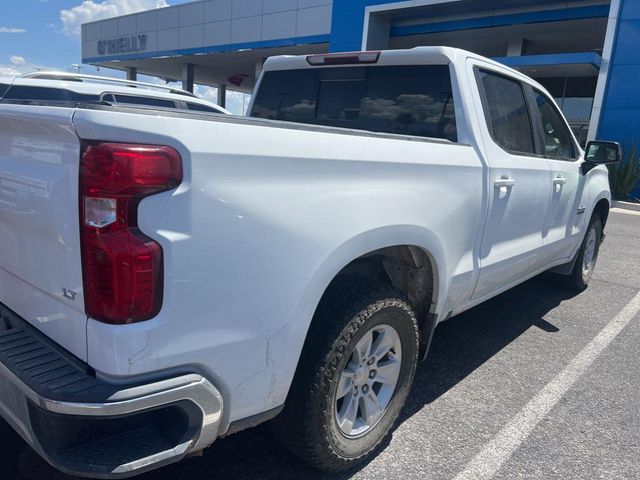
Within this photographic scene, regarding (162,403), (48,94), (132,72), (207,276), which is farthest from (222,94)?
(162,403)

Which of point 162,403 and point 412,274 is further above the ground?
point 412,274

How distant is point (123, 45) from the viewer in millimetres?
33562

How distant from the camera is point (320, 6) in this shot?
22547mm

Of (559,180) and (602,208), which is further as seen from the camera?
A: (602,208)

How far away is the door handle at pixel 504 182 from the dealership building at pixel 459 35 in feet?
48.0

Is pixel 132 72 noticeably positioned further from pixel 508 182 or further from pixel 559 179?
pixel 508 182

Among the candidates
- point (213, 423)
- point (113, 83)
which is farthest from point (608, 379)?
point (113, 83)

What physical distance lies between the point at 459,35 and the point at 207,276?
21.3 meters

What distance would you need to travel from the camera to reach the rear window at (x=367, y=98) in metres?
3.24

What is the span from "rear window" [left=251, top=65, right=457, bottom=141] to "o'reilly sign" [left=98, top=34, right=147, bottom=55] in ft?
103

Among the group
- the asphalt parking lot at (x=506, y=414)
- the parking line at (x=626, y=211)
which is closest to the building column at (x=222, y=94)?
the parking line at (x=626, y=211)

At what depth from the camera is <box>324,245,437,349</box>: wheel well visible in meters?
2.73

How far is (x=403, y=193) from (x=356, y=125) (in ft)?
4.34

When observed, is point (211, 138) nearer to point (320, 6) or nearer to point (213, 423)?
point (213, 423)
